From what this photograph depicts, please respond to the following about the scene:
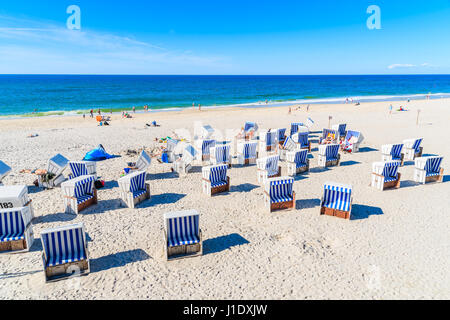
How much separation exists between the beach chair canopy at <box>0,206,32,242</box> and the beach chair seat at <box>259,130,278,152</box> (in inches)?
513

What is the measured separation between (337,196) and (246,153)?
21.0 ft

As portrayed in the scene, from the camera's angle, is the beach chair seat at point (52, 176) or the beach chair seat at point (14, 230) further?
the beach chair seat at point (52, 176)

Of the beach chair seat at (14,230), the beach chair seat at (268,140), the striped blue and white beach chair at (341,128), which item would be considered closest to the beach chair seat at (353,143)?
the striped blue and white beach chair at (341,128)

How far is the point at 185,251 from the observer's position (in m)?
7.81

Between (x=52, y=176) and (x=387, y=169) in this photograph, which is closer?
(x=387, y=169)

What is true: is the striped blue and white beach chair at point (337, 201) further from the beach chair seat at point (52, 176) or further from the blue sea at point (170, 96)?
the blue sea at point (170, 96)

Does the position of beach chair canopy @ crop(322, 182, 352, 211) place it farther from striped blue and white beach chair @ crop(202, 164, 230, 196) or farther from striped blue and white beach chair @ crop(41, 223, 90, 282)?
striped blue and white beach chair @ crop(41, 223, 90, 282)

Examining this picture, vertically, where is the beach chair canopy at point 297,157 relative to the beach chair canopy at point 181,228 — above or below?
above

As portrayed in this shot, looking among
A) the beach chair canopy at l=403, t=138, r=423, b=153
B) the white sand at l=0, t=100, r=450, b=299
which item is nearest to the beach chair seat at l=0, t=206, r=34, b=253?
the white sand at l=0, t=100, r=450, b=299

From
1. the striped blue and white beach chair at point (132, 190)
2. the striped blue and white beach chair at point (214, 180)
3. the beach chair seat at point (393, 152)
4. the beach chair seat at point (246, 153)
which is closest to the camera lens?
the striped blue and white beach chair at point (132, 190)

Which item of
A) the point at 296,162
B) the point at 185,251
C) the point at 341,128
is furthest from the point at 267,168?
the point at 341,128

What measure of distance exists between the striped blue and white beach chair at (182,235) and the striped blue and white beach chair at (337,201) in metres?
4.48

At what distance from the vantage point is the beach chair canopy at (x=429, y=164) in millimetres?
12461

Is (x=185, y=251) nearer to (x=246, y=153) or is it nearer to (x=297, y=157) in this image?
(x=297, y=157)
